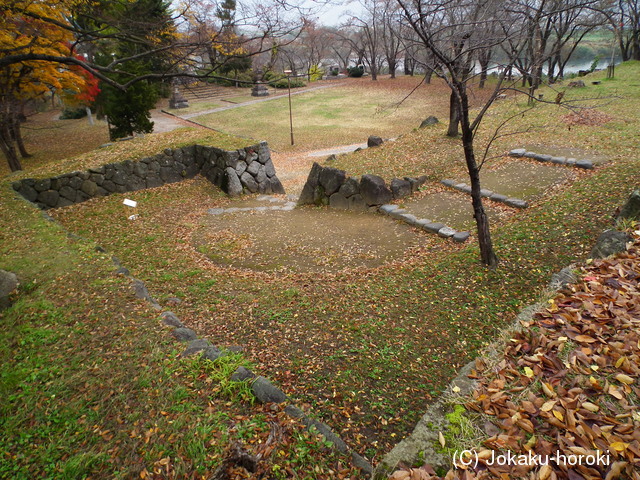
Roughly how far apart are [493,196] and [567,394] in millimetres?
6446

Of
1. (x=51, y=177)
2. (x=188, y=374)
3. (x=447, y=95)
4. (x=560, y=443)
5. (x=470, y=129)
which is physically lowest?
(x=188, y=374)

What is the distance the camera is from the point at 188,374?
3.32m

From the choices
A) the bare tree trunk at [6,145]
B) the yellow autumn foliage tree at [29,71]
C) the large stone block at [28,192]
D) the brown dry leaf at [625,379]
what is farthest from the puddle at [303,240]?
the bare tree trunk at [6,145]

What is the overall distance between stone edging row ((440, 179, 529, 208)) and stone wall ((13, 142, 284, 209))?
17.7ft

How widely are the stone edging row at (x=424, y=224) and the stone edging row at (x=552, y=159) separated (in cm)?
456

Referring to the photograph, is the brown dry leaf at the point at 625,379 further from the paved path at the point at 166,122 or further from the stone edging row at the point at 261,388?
the paved path at the point at 166,122

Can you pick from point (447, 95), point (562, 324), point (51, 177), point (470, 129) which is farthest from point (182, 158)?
point (447, 95)

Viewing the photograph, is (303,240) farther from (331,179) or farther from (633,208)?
(633,208)

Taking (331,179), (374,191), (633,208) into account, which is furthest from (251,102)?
(633,208)

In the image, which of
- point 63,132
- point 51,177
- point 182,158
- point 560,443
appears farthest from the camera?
point 63,132

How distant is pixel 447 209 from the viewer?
8.23 metres

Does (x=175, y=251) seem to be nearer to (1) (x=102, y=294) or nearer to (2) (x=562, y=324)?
(1) (x=102, y=294)

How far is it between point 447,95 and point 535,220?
80.7 feet

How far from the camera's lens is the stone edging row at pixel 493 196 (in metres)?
7.62
